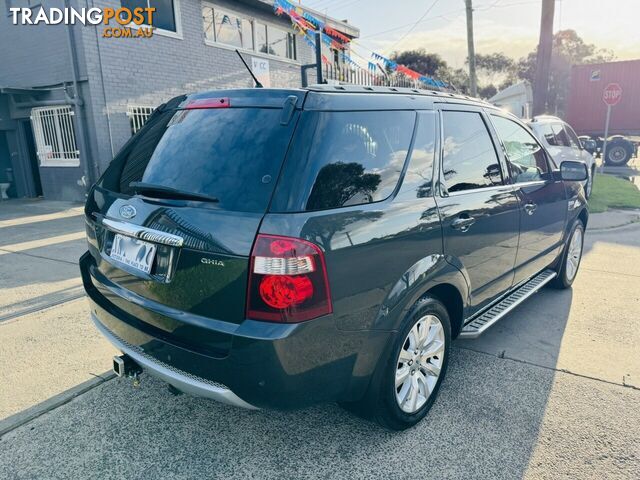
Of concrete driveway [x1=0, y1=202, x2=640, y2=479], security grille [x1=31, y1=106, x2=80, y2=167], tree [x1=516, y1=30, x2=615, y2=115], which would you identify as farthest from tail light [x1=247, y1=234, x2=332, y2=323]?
tree [x1=516, y1=30, x2=615, y2=115]

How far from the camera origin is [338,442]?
2.53m

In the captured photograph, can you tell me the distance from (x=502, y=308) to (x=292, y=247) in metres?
2.28

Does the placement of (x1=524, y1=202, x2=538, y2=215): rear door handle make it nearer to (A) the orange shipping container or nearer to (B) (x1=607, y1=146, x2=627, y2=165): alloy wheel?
(B) (x1=607, y1=146, x2=627, y2=165): alloy wheel

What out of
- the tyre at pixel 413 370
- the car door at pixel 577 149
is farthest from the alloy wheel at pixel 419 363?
the car door at pixel 577 149

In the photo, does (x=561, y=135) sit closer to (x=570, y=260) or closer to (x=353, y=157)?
(x=570, y=260)

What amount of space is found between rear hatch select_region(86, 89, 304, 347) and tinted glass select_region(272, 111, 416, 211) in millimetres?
80

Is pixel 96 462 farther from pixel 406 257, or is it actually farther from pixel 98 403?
pixel 406 257

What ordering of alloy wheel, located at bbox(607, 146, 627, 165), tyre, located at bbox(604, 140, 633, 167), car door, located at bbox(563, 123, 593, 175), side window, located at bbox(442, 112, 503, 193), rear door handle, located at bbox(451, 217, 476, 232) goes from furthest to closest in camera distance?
alloy wheel, located at bbox(607, 146, 627, 165), tyre, located at bbox(604, 140, 633, 167), car door, located at bbox(563, 123, 593, 175), side window, located at bbox(442, 112, 503, 193), rear door handle, located at bbox(451, 217, 476, 232)

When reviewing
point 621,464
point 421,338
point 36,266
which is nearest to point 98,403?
point 421,338

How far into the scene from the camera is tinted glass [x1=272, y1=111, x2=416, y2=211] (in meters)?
2.04

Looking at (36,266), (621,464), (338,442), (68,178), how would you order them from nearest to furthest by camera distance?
(621,464) → (338,442) → (36,266) → (68,178)

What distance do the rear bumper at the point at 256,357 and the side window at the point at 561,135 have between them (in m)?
9.00

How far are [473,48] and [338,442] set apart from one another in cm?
2027

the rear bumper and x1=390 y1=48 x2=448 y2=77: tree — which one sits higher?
x1=390 y1=48 x2=448 y2=77: tree
